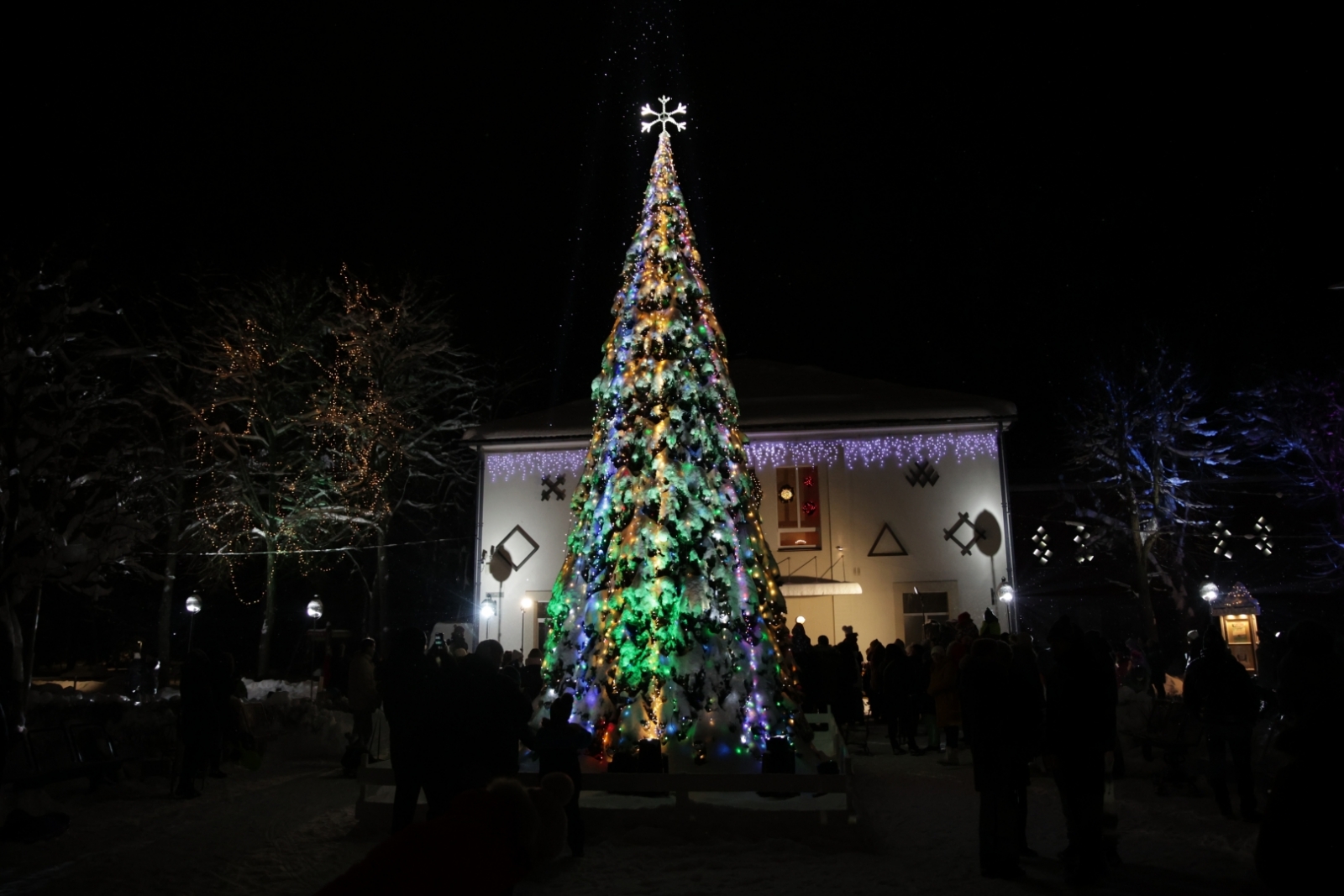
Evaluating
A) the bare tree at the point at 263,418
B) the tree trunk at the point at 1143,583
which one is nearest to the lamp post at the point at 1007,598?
the tree trunk at the point at 1143,583

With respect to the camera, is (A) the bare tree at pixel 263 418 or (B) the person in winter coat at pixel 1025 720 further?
(A) the bare tree at pixel 263 418

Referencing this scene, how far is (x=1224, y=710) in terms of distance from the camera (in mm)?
8445

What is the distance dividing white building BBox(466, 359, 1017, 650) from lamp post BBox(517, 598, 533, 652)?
0.11ft

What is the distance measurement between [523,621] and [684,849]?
2027cm

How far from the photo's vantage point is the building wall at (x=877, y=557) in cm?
2638

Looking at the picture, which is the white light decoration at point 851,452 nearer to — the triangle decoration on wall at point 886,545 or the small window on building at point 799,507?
the small window on building at point 799,507

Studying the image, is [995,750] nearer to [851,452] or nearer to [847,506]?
[847,506]

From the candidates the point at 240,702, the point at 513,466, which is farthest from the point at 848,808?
the point at 513,466

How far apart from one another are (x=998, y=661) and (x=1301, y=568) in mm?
35593

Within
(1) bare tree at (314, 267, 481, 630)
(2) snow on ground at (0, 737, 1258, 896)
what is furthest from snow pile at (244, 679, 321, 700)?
(2) snow on ground at (0, 737, 1258, 896)

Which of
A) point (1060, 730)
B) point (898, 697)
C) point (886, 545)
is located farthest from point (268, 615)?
point (1060, 730)

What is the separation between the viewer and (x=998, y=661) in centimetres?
682

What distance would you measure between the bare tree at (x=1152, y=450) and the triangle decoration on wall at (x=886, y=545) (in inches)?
346

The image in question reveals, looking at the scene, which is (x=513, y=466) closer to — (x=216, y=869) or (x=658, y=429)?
(x=658, y=429)
